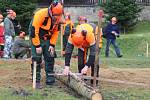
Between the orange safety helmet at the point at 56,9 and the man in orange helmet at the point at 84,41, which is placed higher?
the orange safety helmet at the point at 56,9

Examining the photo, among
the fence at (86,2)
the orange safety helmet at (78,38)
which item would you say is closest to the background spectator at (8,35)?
the orange safety helmet at (78,38)

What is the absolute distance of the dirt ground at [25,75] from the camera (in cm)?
1358

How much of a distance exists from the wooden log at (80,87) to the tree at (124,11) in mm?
20430

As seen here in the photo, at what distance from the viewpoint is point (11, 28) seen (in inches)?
807

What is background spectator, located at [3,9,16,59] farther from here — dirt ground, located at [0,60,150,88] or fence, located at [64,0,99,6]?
fence, located at [64,0,99,6]

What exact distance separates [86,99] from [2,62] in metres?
7.34

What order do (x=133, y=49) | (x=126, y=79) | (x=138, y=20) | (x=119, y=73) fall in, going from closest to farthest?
(x=126, y=79) → (x=119, y=73) → (x=133, y=49) → (x=138, y=20)

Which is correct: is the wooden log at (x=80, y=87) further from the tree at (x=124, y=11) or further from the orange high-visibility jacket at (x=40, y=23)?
the tree at (x=124, y=11)

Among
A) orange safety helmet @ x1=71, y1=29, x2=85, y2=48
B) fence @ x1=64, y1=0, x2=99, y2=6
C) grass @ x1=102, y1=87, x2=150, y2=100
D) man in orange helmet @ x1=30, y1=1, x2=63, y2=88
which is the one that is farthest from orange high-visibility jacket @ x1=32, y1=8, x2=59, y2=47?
fence @ x1=64, y1=0, x2=99, y2=6

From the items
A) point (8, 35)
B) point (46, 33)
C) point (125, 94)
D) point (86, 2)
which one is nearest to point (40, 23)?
point (46, 33)

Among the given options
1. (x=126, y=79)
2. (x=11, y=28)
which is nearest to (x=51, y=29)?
(x=126, y=79)

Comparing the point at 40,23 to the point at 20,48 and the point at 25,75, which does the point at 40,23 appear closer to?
the point at 25,75

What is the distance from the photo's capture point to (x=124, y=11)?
34312 millimetres

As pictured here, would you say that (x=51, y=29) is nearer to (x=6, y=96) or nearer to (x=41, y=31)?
(x=41, y=31)
